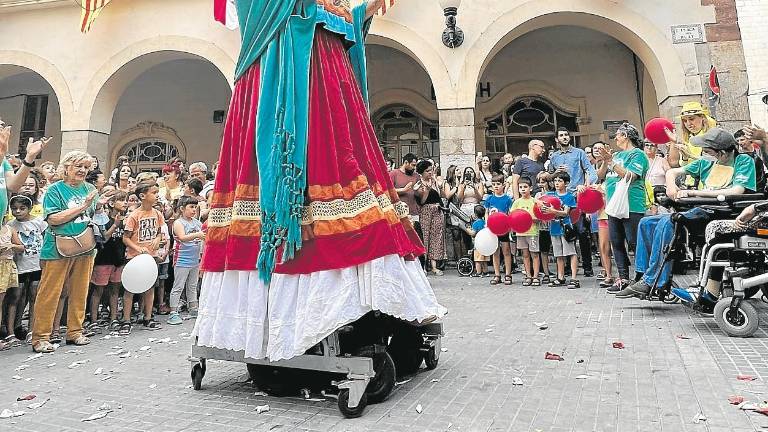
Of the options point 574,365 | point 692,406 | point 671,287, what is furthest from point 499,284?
point 692,406

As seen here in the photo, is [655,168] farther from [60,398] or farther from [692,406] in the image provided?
[60,398]

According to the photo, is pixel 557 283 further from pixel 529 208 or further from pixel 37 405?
pixel 37 405

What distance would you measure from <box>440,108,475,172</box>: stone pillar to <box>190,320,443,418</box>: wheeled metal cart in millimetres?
6631

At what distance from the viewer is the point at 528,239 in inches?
266

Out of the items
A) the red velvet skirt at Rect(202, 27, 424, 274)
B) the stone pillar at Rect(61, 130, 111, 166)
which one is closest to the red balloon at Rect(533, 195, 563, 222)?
the red velvet skirt at Rect(202, 27, 424, 274)

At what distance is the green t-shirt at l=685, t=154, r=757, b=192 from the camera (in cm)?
394

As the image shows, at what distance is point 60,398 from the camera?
2781mm


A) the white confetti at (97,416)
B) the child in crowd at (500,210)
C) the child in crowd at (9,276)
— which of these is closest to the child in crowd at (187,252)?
the child in crowd at (9,276)

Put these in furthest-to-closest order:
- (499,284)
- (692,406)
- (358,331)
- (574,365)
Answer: (499,284), (574,365), (358,331), (692,406)

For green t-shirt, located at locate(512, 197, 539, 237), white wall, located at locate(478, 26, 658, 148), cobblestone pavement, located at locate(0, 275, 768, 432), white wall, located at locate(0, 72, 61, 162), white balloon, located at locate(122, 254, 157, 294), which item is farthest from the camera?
white wall, located at locate(0, 72, 61, 162)

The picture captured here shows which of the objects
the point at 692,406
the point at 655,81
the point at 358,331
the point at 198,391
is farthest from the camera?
the point at 655,81

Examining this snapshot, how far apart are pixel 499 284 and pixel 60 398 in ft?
17.6

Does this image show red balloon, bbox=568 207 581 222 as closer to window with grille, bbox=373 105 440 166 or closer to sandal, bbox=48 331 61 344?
sandal, bbox=48 331 61 344

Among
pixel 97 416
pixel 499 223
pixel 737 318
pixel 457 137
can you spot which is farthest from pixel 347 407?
pixel 457 137
